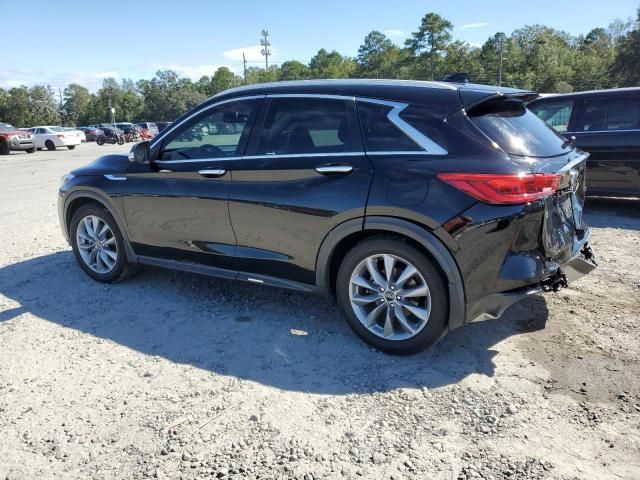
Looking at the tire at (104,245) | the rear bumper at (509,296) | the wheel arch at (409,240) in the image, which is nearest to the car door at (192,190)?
the tire at (104,245)

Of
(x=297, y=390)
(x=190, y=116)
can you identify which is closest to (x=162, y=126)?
(x=190, y=116)

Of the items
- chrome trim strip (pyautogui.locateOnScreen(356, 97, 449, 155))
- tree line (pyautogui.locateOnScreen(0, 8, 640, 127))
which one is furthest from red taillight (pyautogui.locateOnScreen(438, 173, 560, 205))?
tree line (pyautogui.locateOnScreen(0, 8, 640, 127))

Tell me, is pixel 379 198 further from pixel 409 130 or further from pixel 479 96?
pixel 479 96

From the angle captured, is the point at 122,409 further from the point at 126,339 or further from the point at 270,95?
the point at 270,95

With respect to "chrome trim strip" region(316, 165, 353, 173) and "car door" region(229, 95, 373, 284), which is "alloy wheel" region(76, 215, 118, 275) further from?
"chrome trim strip" region(316, 165, 353, 173)

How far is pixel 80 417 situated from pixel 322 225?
74.0 inches

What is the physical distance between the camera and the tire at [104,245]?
4.74 m

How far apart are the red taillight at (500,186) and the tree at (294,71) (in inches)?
4233

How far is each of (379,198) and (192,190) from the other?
1.70 meters

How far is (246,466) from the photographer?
2430mm

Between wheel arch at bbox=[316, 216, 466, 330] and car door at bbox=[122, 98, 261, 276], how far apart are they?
91 centimetres

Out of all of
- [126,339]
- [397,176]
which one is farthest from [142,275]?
[397,176]

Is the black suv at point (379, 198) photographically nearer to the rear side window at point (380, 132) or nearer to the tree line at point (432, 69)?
the rear side window at point (380, 132)

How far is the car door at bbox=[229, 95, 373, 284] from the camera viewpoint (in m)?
3.40
